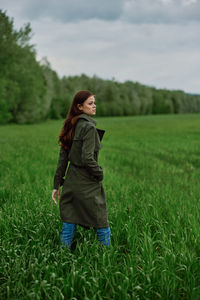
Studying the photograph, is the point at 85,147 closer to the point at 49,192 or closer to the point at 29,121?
the point at 49,192

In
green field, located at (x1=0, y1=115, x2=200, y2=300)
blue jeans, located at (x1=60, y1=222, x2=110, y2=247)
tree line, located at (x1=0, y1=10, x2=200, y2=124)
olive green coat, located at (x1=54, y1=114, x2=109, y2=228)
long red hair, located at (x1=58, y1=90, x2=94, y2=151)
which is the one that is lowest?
green field, located at (x1=0, y1=115, x2=200, y2=300)

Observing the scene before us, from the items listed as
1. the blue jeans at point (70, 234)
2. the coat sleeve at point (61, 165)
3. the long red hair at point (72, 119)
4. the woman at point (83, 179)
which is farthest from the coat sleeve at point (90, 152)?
the blue jeans at point (70, 234)

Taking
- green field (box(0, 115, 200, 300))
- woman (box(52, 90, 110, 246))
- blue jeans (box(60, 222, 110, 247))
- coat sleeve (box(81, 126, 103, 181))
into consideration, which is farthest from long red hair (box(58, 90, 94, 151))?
green field (box(0, 115, 200, 300))

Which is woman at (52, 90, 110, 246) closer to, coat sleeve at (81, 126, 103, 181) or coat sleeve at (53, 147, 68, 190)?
coat sleeve at (81, 126, 103, 181)

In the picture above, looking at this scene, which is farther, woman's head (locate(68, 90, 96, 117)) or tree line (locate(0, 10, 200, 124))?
tree line (locate(0, 10, 200, 124))

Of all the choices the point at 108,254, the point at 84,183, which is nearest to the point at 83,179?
the point at 84,183

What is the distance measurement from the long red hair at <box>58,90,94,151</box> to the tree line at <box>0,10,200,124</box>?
877 inches

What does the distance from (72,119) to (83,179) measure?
702 millimetres

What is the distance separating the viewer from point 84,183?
127 inches

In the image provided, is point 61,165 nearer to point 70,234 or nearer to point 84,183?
point 84,183

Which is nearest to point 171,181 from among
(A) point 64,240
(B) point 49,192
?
(B) point 49,192

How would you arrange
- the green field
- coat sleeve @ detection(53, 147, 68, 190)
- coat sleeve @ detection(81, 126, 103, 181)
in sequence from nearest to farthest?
the green field → coat sleeve @ detection(81, 126, 103, 181) → coat sleeve @ detection(53, 147, 68, 190)

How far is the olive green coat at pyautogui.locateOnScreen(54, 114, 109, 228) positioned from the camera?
3.17 meters

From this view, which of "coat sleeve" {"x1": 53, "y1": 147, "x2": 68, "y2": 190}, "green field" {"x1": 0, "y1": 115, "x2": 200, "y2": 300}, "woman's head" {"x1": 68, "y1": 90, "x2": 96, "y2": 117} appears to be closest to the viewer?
"green field" {"x1": 0, "y1": 115, "x2": 200, "y2": 300}
